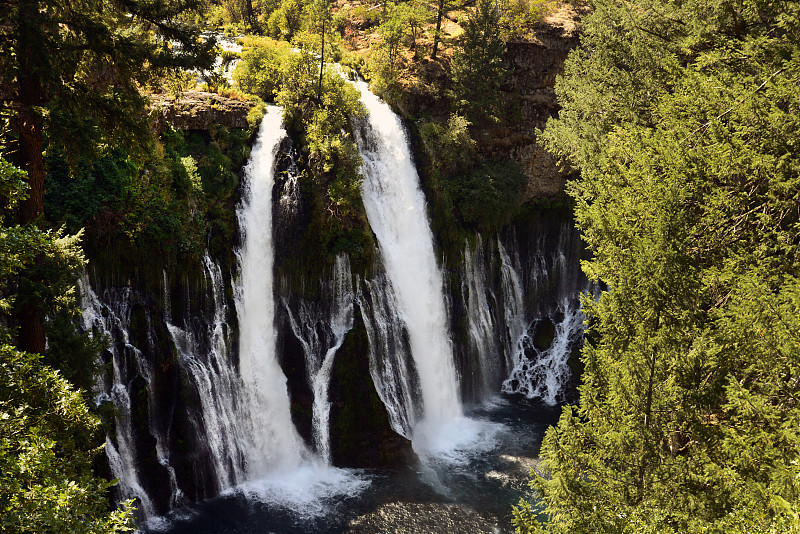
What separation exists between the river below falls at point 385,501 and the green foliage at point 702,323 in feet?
20.6

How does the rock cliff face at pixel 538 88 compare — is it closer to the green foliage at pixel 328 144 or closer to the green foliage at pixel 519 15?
the green foliage at pixel 519 15

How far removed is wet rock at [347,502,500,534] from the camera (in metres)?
15.4

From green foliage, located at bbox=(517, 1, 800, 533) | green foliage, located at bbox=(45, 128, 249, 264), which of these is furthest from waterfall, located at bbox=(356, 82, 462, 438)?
green foliage, located at bbox=(517, 1, 800, 533)

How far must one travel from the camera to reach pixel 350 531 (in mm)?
15172

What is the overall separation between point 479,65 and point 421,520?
70.1 ft

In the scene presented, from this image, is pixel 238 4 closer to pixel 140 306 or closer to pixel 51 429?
pixel 140 306

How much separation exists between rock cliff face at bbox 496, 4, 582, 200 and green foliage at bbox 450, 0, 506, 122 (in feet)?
5.38

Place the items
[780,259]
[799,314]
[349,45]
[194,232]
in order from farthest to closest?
[349,45] → [194,232] → [780,259] → [799,314]

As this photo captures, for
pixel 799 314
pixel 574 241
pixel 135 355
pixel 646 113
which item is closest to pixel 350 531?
pixel 135 355

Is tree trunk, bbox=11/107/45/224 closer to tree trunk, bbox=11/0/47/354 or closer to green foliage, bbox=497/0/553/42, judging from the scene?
tree trunk, bbox=11/0/47/354

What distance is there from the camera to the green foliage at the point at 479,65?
2697 cm

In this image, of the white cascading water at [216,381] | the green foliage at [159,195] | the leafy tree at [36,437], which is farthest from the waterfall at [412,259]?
the leafy tree at [36,437]

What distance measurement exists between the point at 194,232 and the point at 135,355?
4.34m

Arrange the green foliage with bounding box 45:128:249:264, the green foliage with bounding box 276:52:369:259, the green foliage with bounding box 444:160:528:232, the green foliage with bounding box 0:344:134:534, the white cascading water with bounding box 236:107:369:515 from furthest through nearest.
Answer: the green foliage with bounding box 444:160:528:232, the green foliage with bounding box 276:52:369:259, the white cascading water with bounding box 236:107:369:515, the green foliage with bounding box 45:128:249:264, the green foliage with bounding box 0:344:134:534
